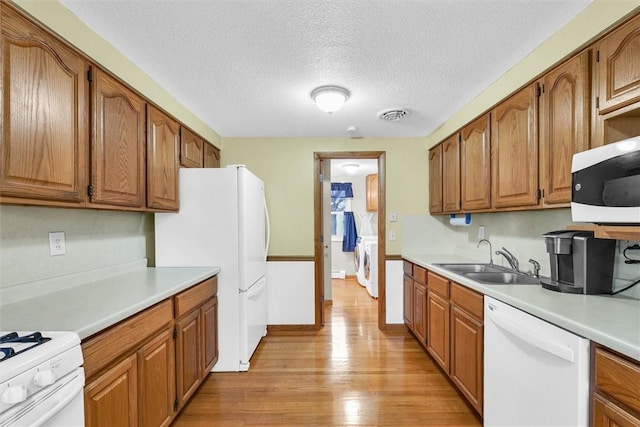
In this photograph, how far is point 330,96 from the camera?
208cm

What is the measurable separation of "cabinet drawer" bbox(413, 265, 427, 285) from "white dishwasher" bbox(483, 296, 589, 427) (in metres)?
0.99

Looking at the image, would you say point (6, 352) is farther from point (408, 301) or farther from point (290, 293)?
point (408, 301)

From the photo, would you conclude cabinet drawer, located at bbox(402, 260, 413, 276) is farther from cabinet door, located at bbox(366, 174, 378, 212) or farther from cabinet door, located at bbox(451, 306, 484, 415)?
cabinet door, located at bbox(366, 174, 378, 212)

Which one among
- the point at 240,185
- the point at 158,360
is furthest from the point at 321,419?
the point at 240,185

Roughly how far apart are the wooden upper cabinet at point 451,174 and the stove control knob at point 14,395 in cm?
281

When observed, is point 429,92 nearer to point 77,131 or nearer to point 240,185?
point 240,185

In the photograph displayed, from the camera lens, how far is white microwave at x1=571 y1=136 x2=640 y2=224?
1057 millimetres

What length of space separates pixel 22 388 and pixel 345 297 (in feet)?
13.7

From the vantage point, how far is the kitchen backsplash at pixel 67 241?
135cm

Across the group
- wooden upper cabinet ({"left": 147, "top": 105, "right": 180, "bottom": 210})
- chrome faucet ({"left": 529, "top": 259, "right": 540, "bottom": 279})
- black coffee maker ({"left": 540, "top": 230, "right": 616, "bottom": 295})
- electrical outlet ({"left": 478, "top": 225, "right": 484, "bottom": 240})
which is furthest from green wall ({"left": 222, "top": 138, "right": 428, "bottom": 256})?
black coffee maker ({"left": 540, "top": 230, "right": 616, "bottom": 295})

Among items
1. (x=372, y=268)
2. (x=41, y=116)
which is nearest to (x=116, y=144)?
(x=41, y=116)

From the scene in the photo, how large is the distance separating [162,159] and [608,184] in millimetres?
2553

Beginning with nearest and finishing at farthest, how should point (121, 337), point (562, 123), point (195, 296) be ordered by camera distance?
point (121, 337) → point (562, 123) → point (195, 296)

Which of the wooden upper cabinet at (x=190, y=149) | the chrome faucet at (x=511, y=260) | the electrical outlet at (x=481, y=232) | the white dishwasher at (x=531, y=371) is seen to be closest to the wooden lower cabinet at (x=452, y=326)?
the white dishwasher at (x=531, y=371)
